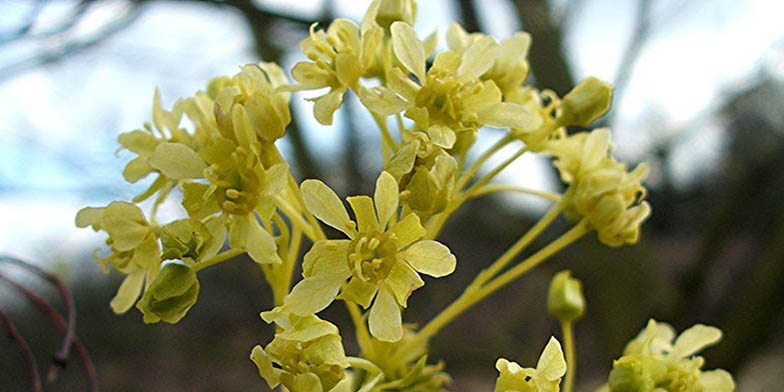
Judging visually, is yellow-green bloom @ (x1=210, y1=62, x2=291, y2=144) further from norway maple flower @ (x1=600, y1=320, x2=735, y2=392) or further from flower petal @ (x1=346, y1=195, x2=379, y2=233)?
norway maple flower @ (x1=600, y1=320, x2=735, y2=392)

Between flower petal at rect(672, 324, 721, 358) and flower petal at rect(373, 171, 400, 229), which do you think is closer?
flower petal at rect(373, 171, 400, 229)

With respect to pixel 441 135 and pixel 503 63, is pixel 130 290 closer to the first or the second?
pixel 441 135

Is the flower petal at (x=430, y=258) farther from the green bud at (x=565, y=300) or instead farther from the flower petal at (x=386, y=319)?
the green bud at (x=565, y=300)

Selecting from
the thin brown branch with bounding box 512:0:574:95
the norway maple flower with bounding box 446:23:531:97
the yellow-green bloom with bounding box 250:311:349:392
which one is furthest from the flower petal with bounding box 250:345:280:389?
the thin brown branch with bounding box 512:0:574:95

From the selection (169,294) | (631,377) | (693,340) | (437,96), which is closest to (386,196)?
(437,96)

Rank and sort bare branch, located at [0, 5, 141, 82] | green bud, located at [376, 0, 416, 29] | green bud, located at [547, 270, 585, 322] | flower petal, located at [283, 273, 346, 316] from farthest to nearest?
1. bare branch, located at [0, 5, 141, 82]
2. green bud, located at [547, 270, 585, 322]
3. green bud, located at [376, 0, 416, 29]
4. flower petal, located at [283, 273, 346, 316]

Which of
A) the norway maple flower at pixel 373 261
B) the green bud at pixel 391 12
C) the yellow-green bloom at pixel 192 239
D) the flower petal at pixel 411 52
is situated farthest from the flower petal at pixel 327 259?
the green bud at pixel 391 12

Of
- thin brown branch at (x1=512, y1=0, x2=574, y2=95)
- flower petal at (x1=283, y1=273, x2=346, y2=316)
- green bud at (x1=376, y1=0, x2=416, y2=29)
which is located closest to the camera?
flower petal at (x1=283, y1=273, x2=346, y2=316)
